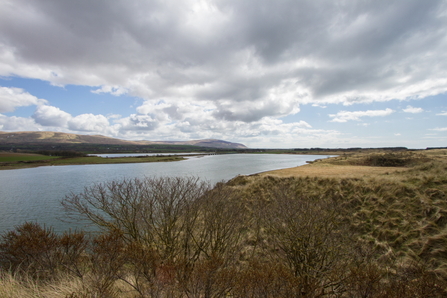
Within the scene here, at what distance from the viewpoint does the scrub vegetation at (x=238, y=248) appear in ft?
18.6

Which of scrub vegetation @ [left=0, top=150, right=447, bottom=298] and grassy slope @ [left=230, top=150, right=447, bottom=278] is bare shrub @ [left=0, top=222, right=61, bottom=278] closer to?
scrub vegetation @ [left=0, top=150, right=447, bottom=298]

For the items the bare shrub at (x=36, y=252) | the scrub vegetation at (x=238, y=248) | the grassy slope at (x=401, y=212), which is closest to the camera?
the scrub vegetation at (x=238, y=248)

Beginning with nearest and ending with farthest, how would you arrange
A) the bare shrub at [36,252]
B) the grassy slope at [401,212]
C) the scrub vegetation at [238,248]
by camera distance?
1. the scrub vegetation at [238,248]
2. the bare shrub at [36,252]
3. the grassy slope at [401,212]

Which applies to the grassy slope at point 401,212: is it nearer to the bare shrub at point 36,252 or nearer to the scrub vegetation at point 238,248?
the scrub vegetation at point 238,248

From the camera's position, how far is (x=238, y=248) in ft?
41.8

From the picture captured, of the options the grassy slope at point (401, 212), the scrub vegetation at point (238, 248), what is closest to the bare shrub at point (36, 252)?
the scrub vegetation at point (238, 248)

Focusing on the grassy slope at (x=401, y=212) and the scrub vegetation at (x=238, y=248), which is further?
the grassy slope at (x=401, y=212)

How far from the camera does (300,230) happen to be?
28.1ft

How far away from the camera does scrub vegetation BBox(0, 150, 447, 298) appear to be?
568 cm

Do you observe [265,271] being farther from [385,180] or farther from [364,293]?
[385,180]

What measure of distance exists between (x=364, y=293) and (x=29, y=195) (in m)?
38.8

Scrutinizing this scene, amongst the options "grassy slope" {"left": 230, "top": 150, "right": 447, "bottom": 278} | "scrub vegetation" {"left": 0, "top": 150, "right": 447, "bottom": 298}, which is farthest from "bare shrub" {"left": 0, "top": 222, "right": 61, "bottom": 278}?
"grassy slope" {"left": 230, "top": 150, "right": 447, "bottom": 278}

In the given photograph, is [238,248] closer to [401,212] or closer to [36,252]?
[36,252]

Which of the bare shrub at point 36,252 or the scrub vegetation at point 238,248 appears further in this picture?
the bare shrub at point 36,252
